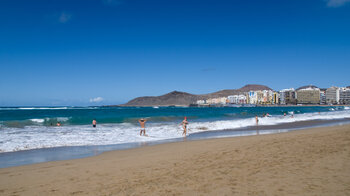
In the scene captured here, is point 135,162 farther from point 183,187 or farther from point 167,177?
point 183,187

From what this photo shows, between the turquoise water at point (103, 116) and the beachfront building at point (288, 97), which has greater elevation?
the beachfront building at point (288, 97)

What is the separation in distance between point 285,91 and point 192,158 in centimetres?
20745

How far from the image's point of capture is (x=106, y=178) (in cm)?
619

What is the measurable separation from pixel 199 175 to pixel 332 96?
20915 centimetres

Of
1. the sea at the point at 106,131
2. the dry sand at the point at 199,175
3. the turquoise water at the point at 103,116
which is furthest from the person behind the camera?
the turquoise water at the point at 103,116

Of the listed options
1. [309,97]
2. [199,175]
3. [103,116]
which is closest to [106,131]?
[199,175]

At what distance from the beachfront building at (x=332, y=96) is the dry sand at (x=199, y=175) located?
7937 inches

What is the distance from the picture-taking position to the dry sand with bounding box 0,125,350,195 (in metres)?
5.01

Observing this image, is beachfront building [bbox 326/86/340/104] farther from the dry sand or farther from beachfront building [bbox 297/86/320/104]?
the dry sand

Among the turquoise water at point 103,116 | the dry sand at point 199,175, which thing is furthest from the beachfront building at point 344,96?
the dry sand at point 199,175

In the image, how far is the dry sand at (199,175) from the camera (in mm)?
5007

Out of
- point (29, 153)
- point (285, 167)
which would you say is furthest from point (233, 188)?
point (29, 153)

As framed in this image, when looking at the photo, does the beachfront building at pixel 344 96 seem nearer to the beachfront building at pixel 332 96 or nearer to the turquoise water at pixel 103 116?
the beachfront building at pixel 332 96

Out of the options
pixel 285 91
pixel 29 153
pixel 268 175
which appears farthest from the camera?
pixel 285 91
